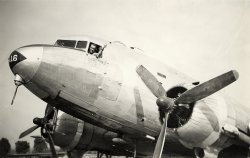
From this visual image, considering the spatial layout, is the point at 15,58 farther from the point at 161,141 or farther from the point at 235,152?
the point at 235,152

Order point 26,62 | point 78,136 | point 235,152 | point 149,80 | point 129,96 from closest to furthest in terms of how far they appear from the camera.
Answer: point 26,62
point 129,96
point 149,80
point 235,152
point 78,136

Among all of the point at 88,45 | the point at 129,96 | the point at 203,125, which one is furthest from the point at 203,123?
the point at 88,45

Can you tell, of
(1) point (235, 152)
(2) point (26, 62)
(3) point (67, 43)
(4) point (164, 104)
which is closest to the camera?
(2) point (26, 62)

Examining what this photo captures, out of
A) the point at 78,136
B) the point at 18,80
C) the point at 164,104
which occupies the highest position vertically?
the point at 164,104

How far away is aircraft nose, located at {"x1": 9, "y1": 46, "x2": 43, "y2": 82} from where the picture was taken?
276 inches

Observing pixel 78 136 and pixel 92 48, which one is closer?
pixel 92 48

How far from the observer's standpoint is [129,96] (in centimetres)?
777

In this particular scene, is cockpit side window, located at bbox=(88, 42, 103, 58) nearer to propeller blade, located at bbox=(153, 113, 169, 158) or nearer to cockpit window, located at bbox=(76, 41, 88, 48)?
cockpit window, located at bbox=(76, 41, 88, 48)

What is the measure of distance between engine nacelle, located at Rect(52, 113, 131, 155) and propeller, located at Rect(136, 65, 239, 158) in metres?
4.09

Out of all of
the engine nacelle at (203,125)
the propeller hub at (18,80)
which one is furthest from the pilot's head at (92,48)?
the engine nacelle at (203,125)

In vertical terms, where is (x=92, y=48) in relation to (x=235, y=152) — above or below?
above

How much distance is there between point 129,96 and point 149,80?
82cm

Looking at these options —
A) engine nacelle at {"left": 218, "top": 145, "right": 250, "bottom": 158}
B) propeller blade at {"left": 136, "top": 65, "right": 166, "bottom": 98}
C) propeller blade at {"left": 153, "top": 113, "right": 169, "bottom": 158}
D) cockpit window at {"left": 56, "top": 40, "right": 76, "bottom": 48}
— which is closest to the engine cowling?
propeller blade at {"left": 153, "top": 113, "right": 169, "bottom": 158}

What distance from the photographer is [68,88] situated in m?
7.37
